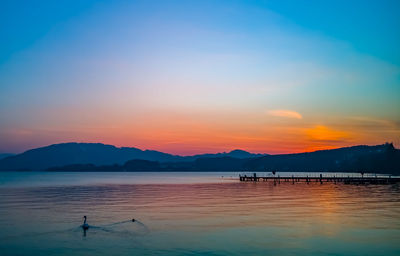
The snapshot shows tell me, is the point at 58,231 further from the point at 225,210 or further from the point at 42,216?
the point at 225,210

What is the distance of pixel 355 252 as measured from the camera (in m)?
28.5

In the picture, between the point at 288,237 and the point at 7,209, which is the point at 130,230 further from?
the point at 7,209

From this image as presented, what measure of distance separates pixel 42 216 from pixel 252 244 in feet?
91.0

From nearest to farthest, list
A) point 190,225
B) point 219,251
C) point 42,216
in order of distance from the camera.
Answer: point 219,251, point 190,225, point 42,216

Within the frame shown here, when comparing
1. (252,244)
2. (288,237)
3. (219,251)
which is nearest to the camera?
(219,251)

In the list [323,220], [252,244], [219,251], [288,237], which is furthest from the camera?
[323,220]

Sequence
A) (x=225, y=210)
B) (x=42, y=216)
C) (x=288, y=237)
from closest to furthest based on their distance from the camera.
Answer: (x=288, y=237)
(x=42, y=216)
(x=225, y=210)

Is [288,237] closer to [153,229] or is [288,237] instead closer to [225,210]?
[153,229]

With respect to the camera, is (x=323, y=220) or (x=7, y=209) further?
(x=7, y=209)

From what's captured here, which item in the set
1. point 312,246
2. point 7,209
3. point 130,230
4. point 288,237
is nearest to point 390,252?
point 312,246

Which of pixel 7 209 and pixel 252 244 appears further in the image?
pixel 7 209

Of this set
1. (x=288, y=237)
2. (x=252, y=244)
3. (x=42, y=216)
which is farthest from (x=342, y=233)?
(x=42, y=216)

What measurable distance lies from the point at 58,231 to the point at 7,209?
22.1 m

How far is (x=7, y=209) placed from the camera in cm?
5256
